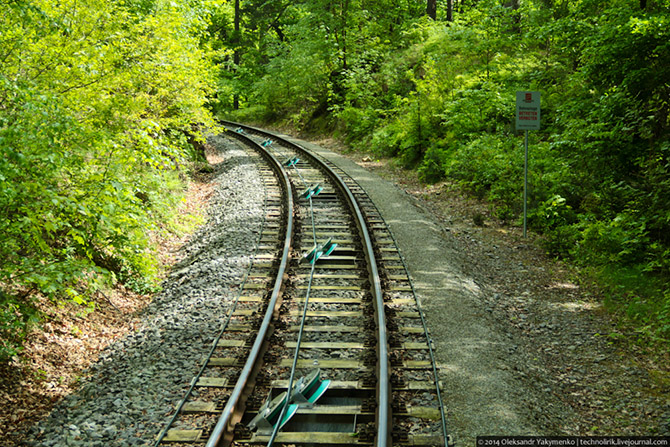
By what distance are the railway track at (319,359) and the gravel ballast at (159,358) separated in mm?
257

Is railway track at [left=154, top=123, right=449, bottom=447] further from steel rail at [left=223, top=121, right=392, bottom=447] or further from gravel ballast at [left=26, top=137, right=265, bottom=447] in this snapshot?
gravel ballast at [left=26, top=137, right=265, bottom=447]

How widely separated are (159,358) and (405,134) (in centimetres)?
1419

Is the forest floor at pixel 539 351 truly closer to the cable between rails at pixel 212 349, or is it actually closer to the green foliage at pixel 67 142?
the green foliage at pixel 67 142

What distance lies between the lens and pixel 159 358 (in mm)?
5973

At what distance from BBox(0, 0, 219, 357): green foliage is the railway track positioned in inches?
67.8

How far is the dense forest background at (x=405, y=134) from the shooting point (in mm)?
5195

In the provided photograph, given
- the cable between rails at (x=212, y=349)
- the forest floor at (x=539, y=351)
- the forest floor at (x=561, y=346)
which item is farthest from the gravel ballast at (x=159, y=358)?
the forest floor at (x=561, y=346)

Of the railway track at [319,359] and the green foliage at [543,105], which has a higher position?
the green foliage at [543,105]

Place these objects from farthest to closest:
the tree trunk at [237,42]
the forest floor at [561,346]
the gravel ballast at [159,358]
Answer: the tree trunk at [237,42], the forest floor at [561,346], the gravel ballast at [159,358]

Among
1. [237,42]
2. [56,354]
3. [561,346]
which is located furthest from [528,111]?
[237,42]

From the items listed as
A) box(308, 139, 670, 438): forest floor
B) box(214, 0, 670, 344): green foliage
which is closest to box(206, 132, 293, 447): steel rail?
box(308, 139, 670, 438): forest floor

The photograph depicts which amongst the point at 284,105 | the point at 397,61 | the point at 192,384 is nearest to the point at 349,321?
the point at 192,384

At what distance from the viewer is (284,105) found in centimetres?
3403

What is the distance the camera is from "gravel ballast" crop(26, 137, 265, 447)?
4.72 metres
